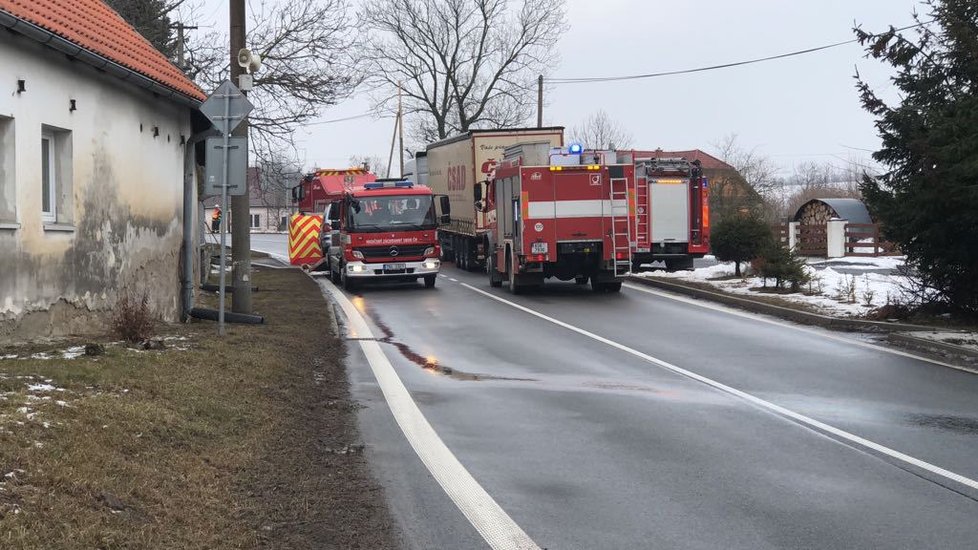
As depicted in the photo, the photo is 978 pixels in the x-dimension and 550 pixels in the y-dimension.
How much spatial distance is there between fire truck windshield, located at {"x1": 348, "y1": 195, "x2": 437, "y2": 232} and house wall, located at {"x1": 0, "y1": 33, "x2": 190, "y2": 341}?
30.2 ft

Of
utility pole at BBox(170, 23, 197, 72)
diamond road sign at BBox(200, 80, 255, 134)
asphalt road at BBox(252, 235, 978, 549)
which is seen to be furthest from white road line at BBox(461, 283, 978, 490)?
utility pole at BBox(170, 23, 197, 72)

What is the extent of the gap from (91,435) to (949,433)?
638cm

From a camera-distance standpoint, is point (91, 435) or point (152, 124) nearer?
point (91, 435)

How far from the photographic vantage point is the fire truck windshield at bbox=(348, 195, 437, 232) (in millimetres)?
24672

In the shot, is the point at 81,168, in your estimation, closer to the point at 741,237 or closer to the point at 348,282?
the point at 348,282

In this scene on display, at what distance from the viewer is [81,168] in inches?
472

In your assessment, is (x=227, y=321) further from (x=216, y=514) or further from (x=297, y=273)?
(x=297, y=273)

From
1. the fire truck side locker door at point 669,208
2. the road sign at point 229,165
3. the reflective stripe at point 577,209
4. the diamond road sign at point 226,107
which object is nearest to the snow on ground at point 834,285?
the fire truck side locker door at point 669,208

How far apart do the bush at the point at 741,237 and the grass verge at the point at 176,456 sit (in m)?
16.1

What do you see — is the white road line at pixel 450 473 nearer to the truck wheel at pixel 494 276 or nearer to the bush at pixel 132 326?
the bush at pixel 132 326

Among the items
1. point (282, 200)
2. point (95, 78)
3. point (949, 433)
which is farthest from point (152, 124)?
point (282, 200)

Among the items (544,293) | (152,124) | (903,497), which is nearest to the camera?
(903,497)

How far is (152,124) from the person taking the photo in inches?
566

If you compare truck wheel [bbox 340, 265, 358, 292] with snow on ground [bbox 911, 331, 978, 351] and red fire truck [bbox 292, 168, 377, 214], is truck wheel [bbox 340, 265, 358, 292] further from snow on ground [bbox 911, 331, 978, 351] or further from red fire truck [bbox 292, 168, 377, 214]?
snow on ground [bbox 911, 331, 978, 351]
